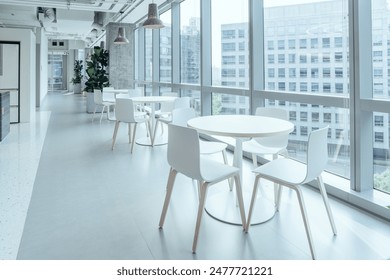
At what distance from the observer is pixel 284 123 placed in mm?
2664

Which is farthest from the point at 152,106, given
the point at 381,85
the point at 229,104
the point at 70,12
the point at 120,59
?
the point at 70,12

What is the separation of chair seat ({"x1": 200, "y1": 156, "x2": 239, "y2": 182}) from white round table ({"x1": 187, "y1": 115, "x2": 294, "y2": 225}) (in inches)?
10.3

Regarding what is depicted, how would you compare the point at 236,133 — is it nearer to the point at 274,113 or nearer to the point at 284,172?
the point at 284,172

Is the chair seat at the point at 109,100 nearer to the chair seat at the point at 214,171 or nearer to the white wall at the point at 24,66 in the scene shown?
the white wall at the point at 24,66

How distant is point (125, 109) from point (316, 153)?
3.58 metres

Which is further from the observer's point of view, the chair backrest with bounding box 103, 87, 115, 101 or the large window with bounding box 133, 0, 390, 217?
the chair backrest with bounding box 103, 87, 115, 101

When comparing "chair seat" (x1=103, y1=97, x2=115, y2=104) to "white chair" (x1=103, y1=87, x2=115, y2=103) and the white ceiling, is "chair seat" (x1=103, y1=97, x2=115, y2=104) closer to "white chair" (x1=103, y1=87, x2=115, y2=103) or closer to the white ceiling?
"white chair" (x1=103, y1=87, x2=115, y2=103)

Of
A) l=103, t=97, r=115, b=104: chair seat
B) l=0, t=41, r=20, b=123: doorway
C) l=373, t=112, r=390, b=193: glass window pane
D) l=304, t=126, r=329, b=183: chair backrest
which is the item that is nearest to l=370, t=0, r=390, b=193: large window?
l=373, t=112, r=390, b=193: glass window pane

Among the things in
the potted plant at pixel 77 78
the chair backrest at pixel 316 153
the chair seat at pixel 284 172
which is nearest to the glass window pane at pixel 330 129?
the chair seat at pixel 284 172

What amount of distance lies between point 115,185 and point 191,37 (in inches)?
184

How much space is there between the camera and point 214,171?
7.61 feet

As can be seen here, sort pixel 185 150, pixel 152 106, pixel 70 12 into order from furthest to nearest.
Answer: pixel 70 12, pixel 152 106, pixel 185 150

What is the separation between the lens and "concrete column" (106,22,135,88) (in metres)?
10.6

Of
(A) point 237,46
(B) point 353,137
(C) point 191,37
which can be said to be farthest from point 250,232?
(C) point 191,37
